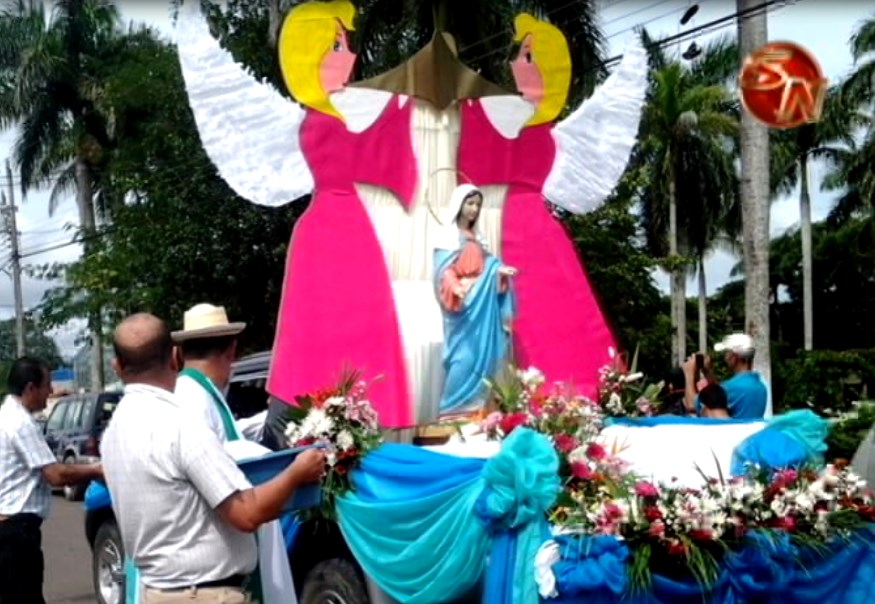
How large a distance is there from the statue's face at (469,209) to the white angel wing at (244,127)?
109 cm

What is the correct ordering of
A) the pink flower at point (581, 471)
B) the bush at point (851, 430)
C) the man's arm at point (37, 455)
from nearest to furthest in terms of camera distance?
the pink flower at point (581, 471) → the man's arm at point (37, 455) → the bush at point (851, 430)

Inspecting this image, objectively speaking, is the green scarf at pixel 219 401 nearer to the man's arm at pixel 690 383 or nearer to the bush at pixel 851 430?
the man's arm at pixel 690 383

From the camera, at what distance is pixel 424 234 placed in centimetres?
849

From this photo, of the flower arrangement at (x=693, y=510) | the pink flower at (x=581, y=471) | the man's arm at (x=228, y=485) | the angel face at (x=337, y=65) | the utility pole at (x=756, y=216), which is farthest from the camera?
the utility pole at (x=756, y=216)

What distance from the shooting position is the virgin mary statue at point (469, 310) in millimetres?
7906

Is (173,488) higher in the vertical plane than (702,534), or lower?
higher

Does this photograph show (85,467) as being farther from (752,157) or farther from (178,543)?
(752,157)

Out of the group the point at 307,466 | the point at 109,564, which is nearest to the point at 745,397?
the point at 109,564

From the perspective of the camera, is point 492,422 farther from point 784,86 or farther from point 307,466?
point 784,86

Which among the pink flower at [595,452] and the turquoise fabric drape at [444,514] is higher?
the pink flower at [595,452]

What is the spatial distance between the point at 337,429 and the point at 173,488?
2.53 m

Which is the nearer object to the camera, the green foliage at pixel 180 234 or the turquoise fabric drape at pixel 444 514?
the turquoise fabric drape at pixel 444 514

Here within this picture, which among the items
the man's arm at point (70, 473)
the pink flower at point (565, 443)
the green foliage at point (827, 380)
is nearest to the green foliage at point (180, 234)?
the green foliage at point (827, 380)

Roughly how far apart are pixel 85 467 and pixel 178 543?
A: 212 cm
